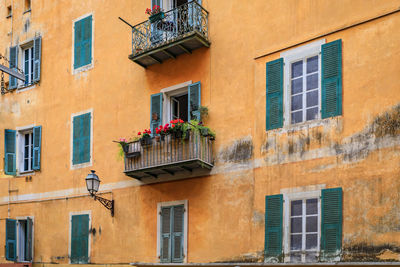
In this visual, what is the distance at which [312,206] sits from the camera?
1237 cm

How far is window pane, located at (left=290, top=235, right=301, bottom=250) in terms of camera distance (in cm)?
1236

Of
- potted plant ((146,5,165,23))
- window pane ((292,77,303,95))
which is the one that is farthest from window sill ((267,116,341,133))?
potted plant ((146,5,165,23))

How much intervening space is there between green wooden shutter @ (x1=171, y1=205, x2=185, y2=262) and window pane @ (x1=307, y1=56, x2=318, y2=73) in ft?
15.4

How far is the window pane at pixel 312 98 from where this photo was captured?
12.8 meters

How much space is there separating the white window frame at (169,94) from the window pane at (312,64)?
361cm

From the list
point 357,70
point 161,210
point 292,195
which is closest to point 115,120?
point 161,210

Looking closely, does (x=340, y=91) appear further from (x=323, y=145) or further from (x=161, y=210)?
(x=161, y=210)

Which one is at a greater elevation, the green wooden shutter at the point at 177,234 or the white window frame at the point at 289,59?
the white window frame at the point at 289,59

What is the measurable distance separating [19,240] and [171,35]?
8.36 meters

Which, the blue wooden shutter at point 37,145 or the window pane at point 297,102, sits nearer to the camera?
the window pane at point 297,102

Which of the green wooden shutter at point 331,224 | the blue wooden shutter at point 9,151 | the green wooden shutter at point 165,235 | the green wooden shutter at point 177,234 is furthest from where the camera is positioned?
the blue wooden shutter at point 9,151

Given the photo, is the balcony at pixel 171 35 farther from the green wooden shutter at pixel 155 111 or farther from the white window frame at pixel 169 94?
the green wooden shutter at pixel 155 111

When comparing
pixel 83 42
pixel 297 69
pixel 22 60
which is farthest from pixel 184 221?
pixel 22 60

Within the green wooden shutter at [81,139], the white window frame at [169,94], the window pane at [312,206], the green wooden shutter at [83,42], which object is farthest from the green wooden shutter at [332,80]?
the green wooden shutter at [83,42]
